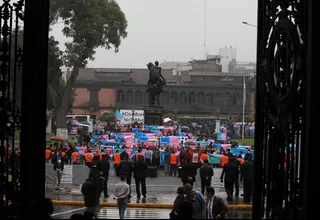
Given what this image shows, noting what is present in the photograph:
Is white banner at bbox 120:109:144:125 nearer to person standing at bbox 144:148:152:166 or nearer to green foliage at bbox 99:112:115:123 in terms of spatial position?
person standing at bbox 144:148:152:166

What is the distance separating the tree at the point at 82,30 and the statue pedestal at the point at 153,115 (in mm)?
6794

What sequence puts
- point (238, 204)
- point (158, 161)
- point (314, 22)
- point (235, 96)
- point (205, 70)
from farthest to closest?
point (205, 70)
point (235, 96)
point (158, 161)
point (238, 204)
point (314, 22)

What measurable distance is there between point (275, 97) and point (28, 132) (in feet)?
8.35

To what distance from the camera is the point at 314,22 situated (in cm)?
598

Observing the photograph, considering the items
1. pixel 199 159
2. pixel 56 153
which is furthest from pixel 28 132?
pixel 199 159

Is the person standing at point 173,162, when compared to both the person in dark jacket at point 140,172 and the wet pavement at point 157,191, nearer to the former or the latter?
the wet pavement at point 157,191

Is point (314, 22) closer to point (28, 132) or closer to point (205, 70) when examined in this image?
point (28, 132)

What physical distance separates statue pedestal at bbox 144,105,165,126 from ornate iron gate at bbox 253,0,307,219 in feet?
136

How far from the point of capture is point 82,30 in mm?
52219

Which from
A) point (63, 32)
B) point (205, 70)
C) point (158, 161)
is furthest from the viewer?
point (205, 70)

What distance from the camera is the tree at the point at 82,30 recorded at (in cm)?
5222

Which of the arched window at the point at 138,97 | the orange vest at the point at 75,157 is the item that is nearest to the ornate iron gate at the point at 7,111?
the orange vest at the point at 75,157

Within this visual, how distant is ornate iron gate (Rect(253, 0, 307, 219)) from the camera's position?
664 cm

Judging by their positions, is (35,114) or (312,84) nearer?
(312,84)
